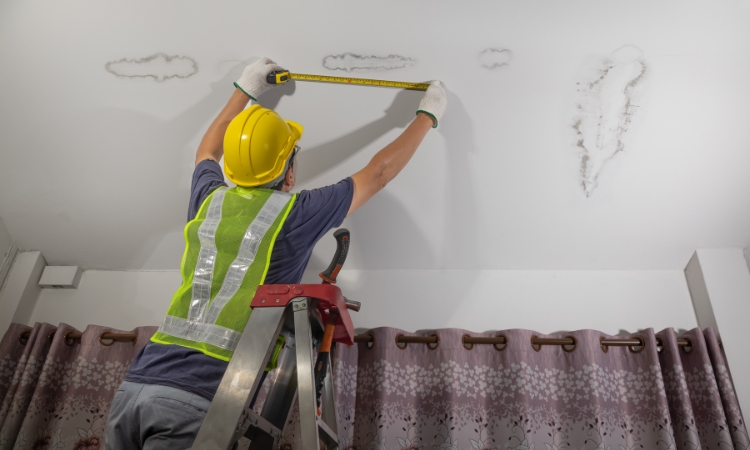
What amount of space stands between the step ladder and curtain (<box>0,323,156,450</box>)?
0.98 metres

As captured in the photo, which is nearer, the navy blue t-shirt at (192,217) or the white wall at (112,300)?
the navy blue t-shirt at (192,217)

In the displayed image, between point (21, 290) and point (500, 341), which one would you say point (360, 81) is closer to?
point (500, 341)

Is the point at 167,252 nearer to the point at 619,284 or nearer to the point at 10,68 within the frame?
the point at 10,68

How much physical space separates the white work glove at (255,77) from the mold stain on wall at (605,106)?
1024mm

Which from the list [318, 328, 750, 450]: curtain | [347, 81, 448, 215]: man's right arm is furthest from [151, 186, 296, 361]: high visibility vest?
[318, 328, 750, 450]: curtain

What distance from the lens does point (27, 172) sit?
7.07ft

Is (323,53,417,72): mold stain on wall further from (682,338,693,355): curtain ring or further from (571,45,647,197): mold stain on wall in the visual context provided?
(682,338,693,355): curtain ring

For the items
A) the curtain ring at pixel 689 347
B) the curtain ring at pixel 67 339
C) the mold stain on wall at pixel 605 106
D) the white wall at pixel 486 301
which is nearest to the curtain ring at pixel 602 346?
the white wall at pixel 486 301

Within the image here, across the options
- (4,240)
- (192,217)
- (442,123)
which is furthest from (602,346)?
(4,240)

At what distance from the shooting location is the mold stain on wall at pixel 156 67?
6.08 feet

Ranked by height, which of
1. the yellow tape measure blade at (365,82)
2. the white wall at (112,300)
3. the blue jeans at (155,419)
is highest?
the yellow tape measure blade at (365,82)

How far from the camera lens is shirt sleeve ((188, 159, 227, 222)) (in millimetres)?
1547

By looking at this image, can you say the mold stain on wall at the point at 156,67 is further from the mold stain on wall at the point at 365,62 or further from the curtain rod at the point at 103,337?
the curtain rod at the point at 103,337

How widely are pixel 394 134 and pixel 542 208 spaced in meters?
0.64
